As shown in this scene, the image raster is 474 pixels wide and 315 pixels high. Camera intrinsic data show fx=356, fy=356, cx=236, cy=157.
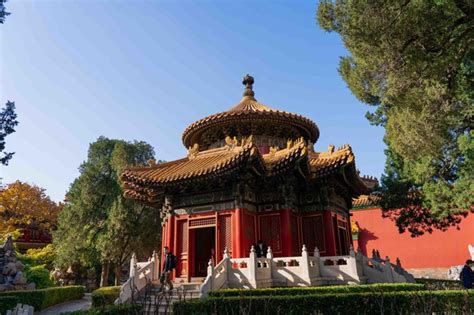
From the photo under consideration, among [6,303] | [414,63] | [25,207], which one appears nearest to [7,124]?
[6,303]

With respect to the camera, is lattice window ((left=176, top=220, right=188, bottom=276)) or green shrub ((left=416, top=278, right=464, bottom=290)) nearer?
green shrub ((left=416, top=278, right=464, bottom=290))

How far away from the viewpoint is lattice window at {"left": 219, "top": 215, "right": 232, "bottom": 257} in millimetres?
12969

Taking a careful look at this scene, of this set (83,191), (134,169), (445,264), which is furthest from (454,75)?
(83,191)

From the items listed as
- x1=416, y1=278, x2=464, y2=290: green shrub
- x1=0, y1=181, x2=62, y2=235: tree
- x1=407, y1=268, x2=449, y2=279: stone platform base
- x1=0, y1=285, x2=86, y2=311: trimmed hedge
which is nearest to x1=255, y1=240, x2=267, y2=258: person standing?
x1=416, y1=278, x2=464, y2=290: green shrub

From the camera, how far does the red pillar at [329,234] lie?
13703 millimetres

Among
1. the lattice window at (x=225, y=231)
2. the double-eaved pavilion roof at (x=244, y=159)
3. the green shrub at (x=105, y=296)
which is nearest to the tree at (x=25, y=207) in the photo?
the green shrub at (x=105, y=296)

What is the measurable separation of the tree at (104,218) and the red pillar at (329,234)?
1416 cm

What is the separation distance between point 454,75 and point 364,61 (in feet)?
8.43

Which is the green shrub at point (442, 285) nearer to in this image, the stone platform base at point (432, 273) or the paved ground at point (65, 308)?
the stone platform base at point (432, 273)

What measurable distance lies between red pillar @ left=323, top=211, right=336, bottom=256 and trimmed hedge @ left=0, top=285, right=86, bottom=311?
12174mm

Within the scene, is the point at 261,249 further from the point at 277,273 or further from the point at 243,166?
the point at 243,166

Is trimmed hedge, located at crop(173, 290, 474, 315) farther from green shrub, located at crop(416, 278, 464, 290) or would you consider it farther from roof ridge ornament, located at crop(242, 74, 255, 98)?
roof ridge ornament, located at crop(242, 74, 255, 98)

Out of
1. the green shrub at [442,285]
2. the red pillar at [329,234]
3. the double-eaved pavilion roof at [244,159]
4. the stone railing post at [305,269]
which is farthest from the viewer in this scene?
the red pillar at [329,234]

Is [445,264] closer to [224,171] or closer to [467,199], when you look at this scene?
[467,199]
